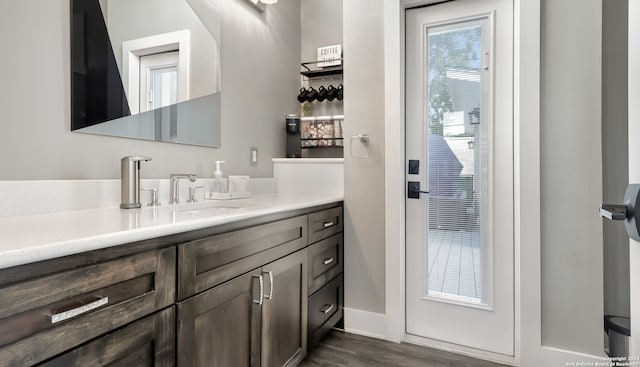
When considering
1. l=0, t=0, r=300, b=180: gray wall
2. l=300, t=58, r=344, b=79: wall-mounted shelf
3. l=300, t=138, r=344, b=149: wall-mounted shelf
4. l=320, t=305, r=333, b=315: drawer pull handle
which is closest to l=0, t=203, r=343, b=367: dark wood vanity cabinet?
l=320, t=305, r=333, b=315: drawer pull handle

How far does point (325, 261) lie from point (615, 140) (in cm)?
175

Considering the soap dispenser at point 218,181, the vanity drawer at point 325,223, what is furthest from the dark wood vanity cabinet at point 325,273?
the soap dispenser at point 218,181

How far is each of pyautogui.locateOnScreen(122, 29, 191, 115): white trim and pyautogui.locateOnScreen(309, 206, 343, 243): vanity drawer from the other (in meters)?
0.98

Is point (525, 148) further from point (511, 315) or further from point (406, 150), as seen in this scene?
point (511, 315)

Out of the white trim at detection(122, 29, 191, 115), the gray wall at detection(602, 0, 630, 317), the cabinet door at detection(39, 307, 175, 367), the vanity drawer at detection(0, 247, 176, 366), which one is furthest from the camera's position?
the gray wall at detection(602, 0, 630, 317)

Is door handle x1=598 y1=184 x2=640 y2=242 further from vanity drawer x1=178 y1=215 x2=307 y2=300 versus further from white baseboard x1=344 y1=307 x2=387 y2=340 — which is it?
white baseboard x1=344 y1=307 x2=387 y2=340

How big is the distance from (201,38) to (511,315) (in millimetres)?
2394

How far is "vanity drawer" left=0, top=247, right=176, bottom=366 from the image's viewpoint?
659mm

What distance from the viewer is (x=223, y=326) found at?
3.90 ft

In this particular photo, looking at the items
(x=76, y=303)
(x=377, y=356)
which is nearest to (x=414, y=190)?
(x=377, y=356)

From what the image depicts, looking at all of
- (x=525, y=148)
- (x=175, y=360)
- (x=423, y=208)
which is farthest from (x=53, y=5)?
(x=525, y=148)

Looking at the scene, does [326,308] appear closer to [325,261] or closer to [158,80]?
[325,261]

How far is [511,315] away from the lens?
1.92m

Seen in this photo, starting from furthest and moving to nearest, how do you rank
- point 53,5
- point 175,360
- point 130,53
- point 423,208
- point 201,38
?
point 423,208 → point 201,38 → point 130,53 → point 53,5 → point 175,360
